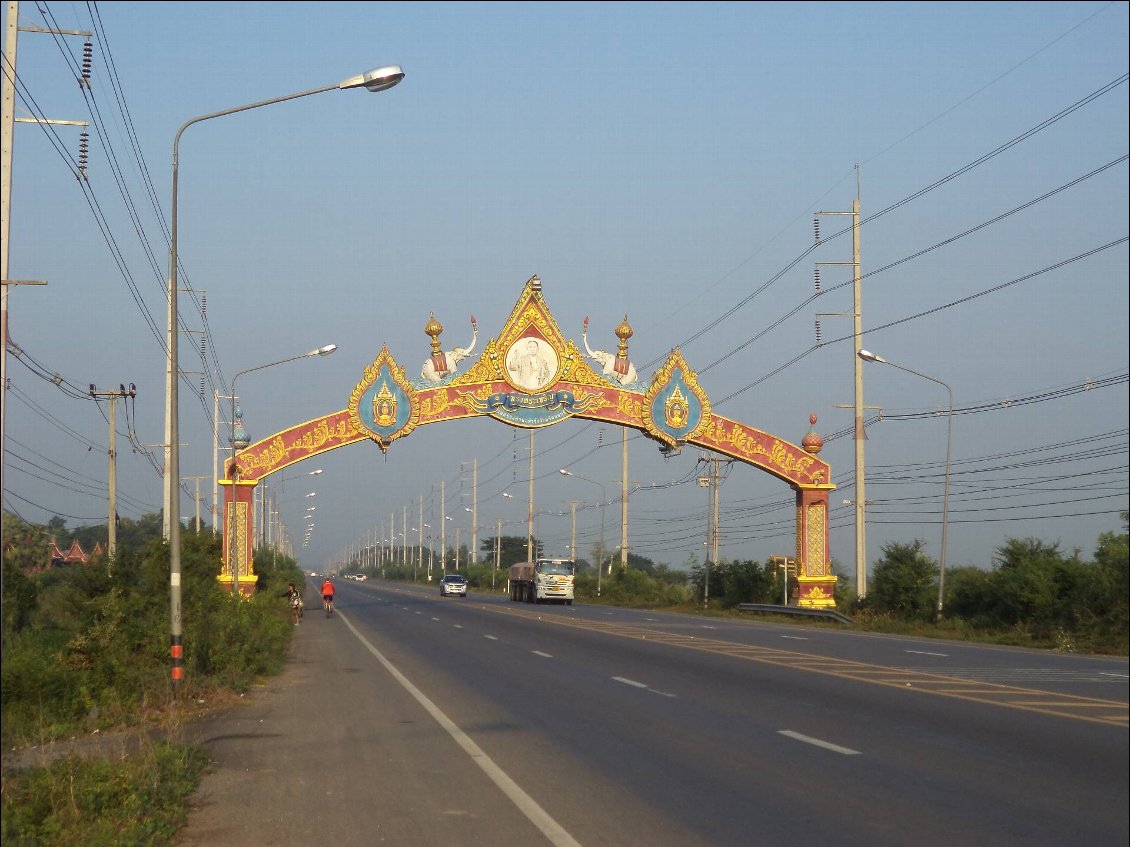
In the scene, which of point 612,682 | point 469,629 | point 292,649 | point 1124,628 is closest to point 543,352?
point 469,629

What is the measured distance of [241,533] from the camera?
144 ft

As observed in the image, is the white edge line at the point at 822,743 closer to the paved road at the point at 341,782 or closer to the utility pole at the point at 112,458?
the paved road at the point at 341,782

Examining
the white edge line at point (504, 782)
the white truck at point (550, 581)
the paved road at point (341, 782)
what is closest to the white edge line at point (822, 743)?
the white edge line at point (504, 782)

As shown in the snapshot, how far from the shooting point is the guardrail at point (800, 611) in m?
42.4

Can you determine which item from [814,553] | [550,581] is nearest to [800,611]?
[814,553]

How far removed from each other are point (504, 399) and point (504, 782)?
3270 cm

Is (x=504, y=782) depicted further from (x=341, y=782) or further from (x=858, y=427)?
(x=858, y=427)

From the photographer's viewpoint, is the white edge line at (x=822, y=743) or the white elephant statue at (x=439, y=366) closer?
the white edge line at (x=822, y=743)

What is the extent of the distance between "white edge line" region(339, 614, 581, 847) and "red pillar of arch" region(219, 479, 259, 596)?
83.9 feet

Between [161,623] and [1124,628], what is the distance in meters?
18.4

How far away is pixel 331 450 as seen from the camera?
146 ft

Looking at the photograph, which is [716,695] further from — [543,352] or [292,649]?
[543,352]

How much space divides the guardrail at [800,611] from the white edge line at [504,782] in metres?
25.7

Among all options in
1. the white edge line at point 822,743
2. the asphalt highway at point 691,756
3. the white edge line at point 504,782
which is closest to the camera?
the asphalt highway at point 691,756
